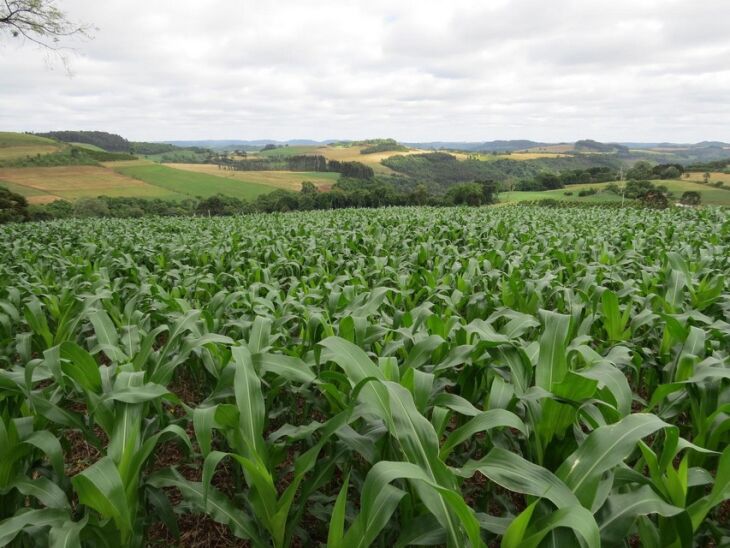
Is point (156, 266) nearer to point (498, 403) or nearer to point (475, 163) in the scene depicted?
point (498, 403)

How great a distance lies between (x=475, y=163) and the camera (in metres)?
112

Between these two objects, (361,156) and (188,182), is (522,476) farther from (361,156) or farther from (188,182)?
(361,156)

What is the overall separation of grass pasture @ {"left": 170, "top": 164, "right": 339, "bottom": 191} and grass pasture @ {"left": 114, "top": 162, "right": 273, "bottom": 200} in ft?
7.76

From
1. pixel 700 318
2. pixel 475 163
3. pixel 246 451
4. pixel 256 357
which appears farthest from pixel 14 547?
pixel 475 163

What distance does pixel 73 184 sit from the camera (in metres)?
62.1

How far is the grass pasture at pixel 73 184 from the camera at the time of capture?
184ft

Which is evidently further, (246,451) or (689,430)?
(689,430)

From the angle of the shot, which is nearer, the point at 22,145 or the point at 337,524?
the point at 337,524

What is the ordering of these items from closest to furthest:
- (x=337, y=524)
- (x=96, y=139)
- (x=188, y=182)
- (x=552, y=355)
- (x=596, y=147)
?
(x=337, y=524) → (x=552, y=355) → (x=188, y=182) → (x=96, y=139) → (x=596, y=147)

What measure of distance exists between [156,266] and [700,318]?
789cm

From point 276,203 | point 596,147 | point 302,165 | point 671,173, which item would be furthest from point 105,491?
point 596,147

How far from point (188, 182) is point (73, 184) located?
51.5 ft

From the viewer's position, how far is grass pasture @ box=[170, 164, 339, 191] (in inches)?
2918

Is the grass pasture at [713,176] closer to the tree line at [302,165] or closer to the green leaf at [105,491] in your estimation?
the tree line at [302,165]
